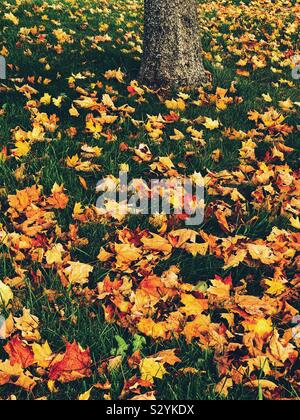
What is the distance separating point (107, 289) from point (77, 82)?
233 cm

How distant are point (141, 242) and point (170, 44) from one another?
2.20m

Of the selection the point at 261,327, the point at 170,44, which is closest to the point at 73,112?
the point at 170,44

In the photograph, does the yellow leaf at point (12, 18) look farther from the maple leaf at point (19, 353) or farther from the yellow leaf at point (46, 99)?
the maple leaf at point (19, 353)

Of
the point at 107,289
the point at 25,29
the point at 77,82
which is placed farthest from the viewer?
the point at 25,29

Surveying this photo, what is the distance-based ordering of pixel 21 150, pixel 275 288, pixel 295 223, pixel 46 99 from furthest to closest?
pixel 46 99 → pixel 21 150 → pixel 295 223 → pixel 275 288

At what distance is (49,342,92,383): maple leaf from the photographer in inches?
57.7

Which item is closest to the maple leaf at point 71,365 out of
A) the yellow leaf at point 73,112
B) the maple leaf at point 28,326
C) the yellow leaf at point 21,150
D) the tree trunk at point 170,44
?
the maple leaf at point 28,326

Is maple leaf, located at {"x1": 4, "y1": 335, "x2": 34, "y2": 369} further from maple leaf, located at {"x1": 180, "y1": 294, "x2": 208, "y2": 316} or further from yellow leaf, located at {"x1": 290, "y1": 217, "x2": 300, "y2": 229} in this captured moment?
yellow leaf, located at {"x1": 290, "y1": 217, "x2": 300, "y2": 229}

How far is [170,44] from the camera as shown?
142 inches

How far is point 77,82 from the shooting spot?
3590mm

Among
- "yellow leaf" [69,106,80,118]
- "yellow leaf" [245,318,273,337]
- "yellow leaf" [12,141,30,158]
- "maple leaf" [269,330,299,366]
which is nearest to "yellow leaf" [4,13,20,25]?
"yellow leaf" [69,106,80,118]

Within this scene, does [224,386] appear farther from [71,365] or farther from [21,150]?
[21,150]
